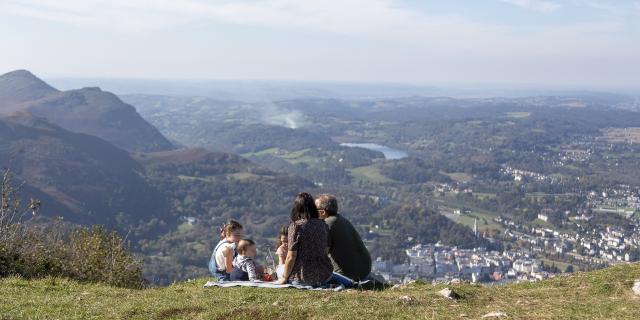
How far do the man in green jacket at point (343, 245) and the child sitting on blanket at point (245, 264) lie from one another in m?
1.50

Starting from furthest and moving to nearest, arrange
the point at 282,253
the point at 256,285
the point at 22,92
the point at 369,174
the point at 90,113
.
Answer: the point at 22,92
the point at 90,113
the point at 369,174
the point at 282,253
the point at 256,285

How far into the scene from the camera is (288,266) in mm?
10617

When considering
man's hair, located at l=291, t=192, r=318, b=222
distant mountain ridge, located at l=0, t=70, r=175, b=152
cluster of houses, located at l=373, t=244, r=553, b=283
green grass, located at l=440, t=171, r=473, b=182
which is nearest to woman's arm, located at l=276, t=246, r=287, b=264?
man's hair, located at l=291, t=192, r=318, b=222

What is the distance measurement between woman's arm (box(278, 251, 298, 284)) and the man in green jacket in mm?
1044

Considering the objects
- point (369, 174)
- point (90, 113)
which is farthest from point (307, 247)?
point (90, 113)

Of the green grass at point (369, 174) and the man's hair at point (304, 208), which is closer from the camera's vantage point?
the man's hair at point (304, 208)

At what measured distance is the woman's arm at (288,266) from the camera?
10562 millimetres

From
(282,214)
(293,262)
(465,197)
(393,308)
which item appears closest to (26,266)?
(293,262)

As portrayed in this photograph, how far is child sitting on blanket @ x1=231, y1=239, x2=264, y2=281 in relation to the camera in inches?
443

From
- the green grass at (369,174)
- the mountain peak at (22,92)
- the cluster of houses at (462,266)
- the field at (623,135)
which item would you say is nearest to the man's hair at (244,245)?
the cluster of houses at (462,266)

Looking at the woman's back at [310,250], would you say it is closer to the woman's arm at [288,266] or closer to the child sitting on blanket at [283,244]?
the woman's arm at [288,266]

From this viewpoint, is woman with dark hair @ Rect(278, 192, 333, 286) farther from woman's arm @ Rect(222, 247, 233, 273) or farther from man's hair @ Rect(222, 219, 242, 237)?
man's hair @ Rect(222, 219, 242, 237)

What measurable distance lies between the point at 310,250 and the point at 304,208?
778mm

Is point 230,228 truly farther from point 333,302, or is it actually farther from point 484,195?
point 484,195
